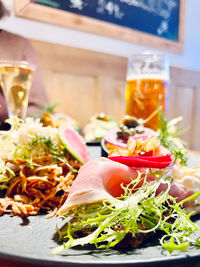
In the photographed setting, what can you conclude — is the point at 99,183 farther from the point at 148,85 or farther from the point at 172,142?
the point at 148,85

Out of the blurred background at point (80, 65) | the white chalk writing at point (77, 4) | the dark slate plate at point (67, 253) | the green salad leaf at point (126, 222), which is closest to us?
the dark slate plate at point (67, 253)

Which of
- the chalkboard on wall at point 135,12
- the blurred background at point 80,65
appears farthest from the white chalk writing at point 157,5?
the blurred background at point 80,65

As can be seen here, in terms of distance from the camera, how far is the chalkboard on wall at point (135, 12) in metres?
3.20

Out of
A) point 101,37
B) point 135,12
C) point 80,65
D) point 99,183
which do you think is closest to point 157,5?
point 135,12

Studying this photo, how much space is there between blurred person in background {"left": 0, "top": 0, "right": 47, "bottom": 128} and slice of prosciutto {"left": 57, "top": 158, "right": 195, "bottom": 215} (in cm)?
200

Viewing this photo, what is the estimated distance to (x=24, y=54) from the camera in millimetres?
2855

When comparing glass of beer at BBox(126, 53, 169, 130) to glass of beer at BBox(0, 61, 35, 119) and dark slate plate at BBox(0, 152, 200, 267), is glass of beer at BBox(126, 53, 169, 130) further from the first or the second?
dark slate plate at BBox(0, 152, 200, 267)

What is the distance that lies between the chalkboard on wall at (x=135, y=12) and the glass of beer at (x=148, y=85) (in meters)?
1.60

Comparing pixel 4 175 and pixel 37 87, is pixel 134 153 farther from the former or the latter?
pixel 37 87

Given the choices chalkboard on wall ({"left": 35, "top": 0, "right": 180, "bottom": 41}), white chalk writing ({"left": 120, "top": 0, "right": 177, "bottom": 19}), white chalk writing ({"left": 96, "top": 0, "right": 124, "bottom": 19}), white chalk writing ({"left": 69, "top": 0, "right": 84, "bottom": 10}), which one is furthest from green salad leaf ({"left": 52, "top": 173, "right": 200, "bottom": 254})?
white chalk writing ({"left": 120, "top": 0, "right": 177, "bottom": 19})

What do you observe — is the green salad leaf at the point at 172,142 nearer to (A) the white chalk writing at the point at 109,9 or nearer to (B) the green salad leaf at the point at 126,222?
(B) the green salad leaf at the point at 126,222

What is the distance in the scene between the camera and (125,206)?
70 cm

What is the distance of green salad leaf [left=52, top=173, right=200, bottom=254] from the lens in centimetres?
63

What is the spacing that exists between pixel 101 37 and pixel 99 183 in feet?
10.1
